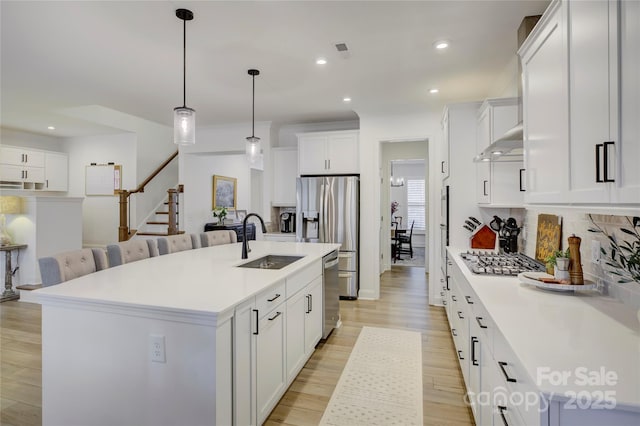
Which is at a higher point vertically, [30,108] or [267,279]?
[30,108]

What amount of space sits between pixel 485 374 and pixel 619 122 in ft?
4.18

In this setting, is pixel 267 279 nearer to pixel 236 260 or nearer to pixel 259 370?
pixel 259 370

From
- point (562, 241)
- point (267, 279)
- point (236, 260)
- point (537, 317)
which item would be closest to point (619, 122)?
point (537, 317)

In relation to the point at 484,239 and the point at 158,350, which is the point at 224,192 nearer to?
the point at 484,239

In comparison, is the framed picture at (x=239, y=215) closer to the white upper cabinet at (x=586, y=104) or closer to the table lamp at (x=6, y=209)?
the table lamp at (x=6, y=209)

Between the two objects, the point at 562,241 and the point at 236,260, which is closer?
the point at 562,241

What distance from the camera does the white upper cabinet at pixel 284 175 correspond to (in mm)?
5770

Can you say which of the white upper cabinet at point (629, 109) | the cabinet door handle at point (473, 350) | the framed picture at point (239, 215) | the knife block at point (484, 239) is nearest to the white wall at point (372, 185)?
the knife block at point (484, 239)

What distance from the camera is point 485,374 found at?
1683 mm

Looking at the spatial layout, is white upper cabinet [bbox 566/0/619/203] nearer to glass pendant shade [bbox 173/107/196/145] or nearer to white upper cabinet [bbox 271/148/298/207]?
glass pendant shade [bbox 173/107/196/145]

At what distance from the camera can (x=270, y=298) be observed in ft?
6.84

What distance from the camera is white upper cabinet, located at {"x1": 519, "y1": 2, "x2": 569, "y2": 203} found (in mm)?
1455

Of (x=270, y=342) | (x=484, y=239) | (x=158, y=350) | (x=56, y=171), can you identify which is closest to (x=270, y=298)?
(x=270, y=342)

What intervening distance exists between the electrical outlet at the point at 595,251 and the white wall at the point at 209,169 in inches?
181
